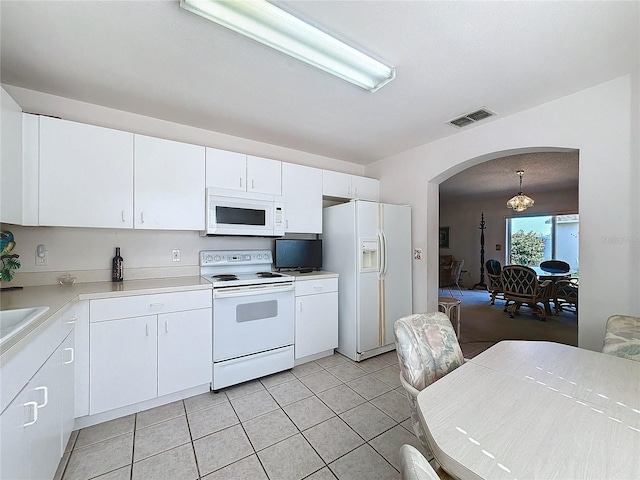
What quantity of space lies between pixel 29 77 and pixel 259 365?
2.89 metres

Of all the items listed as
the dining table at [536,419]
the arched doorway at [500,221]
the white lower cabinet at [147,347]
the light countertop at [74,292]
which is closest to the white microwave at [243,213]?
the light countertop at [74,292]

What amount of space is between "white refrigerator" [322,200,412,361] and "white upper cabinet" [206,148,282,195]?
83cm

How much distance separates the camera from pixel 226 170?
2668mm

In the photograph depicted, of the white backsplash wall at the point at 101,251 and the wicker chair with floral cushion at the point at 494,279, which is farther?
the wicker chair with floral cushion at the point at 494,279

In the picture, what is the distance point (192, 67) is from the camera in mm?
1868

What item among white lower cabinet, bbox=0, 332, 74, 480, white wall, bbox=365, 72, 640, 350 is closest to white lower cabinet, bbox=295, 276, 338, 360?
white lower cabinet, bbox=0, 332, 74, 480

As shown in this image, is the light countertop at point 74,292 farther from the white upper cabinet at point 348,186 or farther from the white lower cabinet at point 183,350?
the white upper cabinet at point 348,186

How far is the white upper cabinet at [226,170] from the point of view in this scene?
2.59 meters

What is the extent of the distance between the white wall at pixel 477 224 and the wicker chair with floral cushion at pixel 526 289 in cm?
302

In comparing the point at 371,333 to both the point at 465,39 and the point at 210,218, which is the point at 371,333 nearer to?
the point at 210,218

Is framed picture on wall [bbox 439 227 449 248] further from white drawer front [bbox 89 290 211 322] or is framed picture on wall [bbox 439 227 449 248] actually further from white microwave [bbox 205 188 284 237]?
white drawer front [bbox 89 290 211 322]

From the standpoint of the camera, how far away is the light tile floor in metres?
1.55

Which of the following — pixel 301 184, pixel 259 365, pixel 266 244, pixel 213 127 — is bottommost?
pixel 259 365

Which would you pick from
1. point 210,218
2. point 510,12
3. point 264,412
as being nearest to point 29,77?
point 210,218
